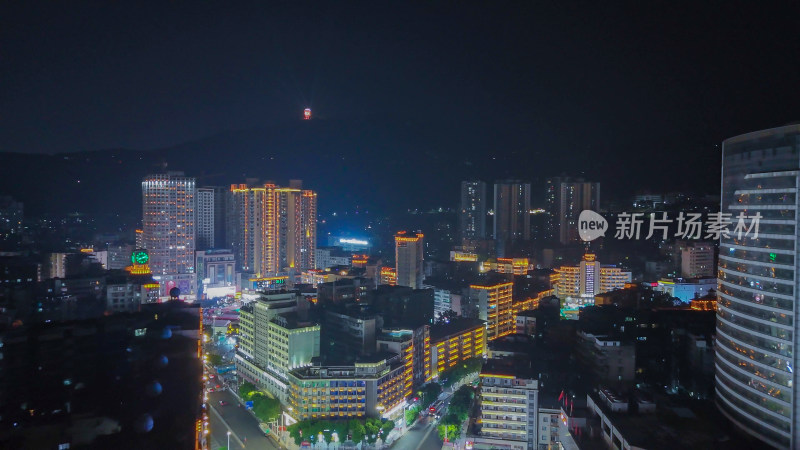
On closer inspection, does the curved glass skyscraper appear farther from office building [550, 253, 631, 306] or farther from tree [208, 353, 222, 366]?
tree [208, 353, 222, 366]

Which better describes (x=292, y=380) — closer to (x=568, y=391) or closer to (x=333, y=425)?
(x=333, y=425)

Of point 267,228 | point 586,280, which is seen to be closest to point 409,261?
point 586,280

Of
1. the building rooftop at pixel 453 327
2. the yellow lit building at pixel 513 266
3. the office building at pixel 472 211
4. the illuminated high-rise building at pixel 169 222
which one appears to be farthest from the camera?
the office building at pixel 472 211

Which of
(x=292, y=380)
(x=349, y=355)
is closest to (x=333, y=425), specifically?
(x=292, y=380)

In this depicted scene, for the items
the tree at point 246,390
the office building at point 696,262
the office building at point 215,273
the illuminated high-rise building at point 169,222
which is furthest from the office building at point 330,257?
the office building at point 696,262

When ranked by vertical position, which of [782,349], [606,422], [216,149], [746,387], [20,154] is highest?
[216,149]

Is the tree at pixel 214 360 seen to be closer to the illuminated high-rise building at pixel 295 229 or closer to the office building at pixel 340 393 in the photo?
the office building at pixel 340 393
